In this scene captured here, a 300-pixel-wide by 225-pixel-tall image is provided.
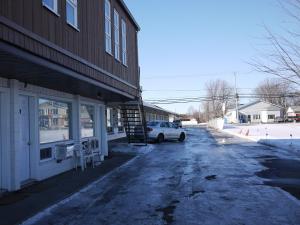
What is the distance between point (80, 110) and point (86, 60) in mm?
3833

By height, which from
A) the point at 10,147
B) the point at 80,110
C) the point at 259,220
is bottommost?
the point at 259,220

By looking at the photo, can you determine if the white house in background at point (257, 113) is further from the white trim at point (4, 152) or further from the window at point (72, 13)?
the white trim at point (4, 152)

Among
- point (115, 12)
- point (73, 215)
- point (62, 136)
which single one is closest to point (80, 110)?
point (62, 136)

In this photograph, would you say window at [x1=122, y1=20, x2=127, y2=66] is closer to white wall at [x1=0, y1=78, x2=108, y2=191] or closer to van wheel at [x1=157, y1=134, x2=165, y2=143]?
white wall at [x1=0, y1=78, x2=108, y2=191]

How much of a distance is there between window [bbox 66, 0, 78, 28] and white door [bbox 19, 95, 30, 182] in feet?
8.05

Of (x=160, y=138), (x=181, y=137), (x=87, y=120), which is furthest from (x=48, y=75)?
(x=181, y=137)

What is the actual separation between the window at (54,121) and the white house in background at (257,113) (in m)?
96.8

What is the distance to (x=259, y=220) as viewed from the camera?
6.99 m

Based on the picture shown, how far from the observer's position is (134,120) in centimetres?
2491

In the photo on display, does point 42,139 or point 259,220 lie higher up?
point 42,139

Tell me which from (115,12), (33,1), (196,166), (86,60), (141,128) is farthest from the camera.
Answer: (141,128)

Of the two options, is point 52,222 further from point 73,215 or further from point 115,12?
point 115,12

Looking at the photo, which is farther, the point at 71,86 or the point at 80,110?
the point at 80,110

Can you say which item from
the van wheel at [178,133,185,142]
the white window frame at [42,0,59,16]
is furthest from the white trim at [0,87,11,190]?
the van wheel at [178,133,185,142]
